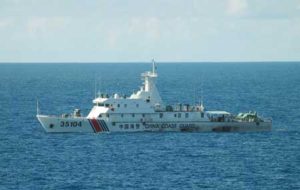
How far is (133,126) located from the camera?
113188 mm

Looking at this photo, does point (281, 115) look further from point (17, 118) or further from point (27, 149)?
point (27, 149)

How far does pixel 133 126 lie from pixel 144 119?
1.59 meters

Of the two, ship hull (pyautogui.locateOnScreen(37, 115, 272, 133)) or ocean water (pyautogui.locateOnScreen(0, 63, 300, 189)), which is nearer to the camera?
ocean water (pyautogui.locateOnScreen(0, 63, 300, 189))

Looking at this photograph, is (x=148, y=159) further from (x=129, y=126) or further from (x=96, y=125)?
(x=129, y=126)

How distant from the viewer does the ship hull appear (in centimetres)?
11138

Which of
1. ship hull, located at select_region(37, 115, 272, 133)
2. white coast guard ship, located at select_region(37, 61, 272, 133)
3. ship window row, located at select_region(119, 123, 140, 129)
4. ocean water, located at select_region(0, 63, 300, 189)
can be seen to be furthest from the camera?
ship window row, located at select_region(119, 123, 140, 129)

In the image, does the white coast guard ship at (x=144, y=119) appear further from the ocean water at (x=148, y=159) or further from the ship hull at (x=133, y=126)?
the ocean water at (x=148, y=159)

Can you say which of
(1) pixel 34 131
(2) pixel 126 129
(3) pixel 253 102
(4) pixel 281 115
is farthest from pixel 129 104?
(3) pixel 253 102

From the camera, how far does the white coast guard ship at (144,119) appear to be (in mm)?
111625

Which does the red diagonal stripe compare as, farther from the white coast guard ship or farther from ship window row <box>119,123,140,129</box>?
ship window row <box>119,123,140,129</box>

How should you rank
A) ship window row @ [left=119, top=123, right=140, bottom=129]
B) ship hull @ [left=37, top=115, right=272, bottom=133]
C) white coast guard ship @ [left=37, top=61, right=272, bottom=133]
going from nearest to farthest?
ship hull @ [left=37, top=115, right=272, bottom=133]
white coast guard ship @ [left=37, top=61, right=272, bottom=133]
ship window row @ [left=119, top=123, right=140, bottom=129]

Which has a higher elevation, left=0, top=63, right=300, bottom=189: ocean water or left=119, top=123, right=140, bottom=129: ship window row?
left=119, top=123, right=140, bottom=129: ship window row

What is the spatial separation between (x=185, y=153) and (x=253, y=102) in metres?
74.1

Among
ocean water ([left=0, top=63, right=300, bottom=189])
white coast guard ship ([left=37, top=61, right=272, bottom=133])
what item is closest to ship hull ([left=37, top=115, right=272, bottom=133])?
white coast guard ship ([left=37, top=61, right=272, bottom=133])
